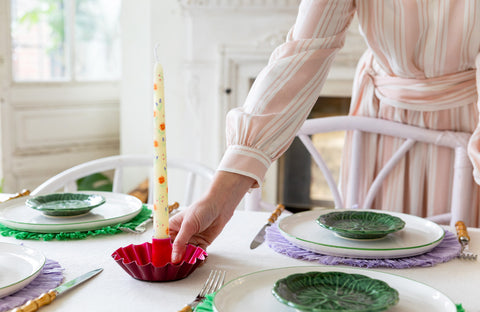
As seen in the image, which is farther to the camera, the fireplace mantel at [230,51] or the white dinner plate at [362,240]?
the fireplace mantel at [230,51]

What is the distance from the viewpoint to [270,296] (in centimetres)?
65

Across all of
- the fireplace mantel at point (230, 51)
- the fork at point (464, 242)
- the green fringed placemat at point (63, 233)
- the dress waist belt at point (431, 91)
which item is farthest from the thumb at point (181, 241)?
the fireplace mantel at point (230, 51)

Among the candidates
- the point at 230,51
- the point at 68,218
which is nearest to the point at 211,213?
the point at 68,218

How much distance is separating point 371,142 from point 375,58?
0.21 meters

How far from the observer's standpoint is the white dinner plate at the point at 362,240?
820 mm

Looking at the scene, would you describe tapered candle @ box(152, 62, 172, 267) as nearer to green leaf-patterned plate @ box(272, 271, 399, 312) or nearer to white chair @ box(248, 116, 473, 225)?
green leaf-patterned plate @ box(272, 271, 399, 312)

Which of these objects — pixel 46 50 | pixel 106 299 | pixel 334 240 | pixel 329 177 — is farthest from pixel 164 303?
pixel 46 50

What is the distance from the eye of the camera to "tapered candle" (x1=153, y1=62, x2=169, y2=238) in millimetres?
683

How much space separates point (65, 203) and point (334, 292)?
596mm

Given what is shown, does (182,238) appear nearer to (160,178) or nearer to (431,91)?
(160,178)

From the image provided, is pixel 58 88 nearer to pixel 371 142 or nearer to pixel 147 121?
pixel 147 121

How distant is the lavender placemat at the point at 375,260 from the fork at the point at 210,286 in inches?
5.4

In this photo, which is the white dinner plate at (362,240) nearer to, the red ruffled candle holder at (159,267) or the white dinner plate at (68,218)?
the red ruffled candle holder at (159,267)

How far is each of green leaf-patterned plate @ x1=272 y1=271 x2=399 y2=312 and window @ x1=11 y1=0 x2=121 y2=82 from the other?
3398 mm
